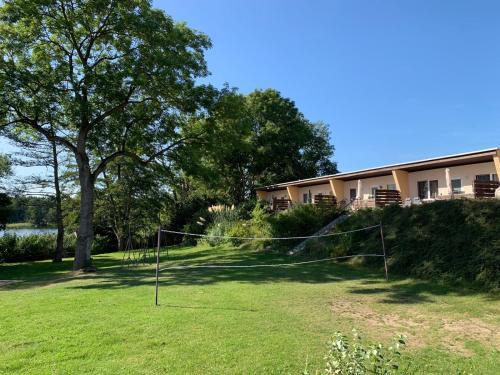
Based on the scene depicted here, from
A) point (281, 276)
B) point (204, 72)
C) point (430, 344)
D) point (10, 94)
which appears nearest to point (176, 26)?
point (204, 72)

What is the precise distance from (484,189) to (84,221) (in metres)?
18.1

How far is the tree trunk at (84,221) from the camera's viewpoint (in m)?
18.0

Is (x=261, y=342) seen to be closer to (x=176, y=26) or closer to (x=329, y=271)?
(x=329, y=271)

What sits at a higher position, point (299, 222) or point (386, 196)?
point (386, 196)

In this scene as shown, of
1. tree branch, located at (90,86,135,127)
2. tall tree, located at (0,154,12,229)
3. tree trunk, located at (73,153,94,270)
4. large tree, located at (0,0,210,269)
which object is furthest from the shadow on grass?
tall tree, located at (0,154,12,229)

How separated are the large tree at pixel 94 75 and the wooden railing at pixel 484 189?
43.7 ft

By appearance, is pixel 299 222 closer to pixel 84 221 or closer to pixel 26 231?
pixel 84 221

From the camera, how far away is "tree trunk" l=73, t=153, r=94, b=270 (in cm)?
1798

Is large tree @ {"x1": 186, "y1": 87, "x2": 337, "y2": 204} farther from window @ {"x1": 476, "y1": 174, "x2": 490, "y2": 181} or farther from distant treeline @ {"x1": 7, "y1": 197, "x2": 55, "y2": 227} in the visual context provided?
window @ {"x1": 476, "y1": 174, "x2": 490, "y2": 181}

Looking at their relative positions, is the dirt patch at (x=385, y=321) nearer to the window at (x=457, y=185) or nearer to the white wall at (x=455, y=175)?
the white wall at (x=455, y=175)

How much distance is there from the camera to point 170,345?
6.15 meters

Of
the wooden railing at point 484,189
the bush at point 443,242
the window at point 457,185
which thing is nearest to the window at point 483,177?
the window at point 457,185

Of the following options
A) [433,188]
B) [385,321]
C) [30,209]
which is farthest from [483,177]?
[30,209]

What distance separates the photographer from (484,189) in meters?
18.1
